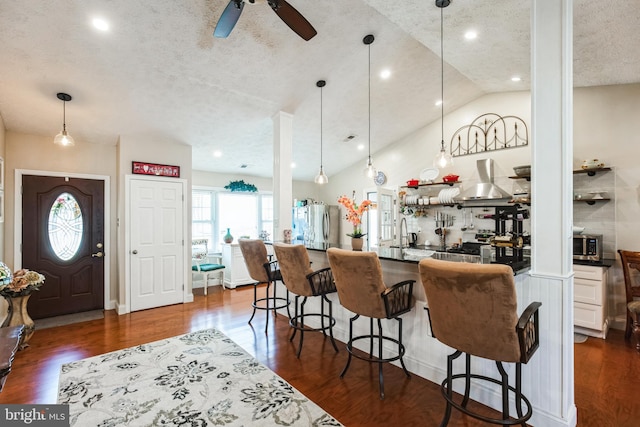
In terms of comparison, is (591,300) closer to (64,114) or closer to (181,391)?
(181,391)

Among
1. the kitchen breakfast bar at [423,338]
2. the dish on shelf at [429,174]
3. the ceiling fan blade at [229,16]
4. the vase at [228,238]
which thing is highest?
the ceiling fan blade at [229,16]

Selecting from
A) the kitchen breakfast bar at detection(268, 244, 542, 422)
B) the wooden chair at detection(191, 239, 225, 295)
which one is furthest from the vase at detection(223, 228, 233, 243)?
the kitchen breakfast bar at detection(268, 244, 542, 422)

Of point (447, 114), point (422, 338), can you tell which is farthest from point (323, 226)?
point (422, 338)

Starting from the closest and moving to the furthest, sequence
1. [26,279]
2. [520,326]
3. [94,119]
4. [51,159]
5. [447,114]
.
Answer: [520,326], [26,279], [94,119], [51,159], [447,114]

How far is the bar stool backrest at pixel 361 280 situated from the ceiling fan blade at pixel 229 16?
1.81 meters

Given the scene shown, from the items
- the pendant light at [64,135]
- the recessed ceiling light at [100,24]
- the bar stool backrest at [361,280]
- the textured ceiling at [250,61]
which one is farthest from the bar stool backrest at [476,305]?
the pendant light at [64,135]

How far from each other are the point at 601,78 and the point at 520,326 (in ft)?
12.3

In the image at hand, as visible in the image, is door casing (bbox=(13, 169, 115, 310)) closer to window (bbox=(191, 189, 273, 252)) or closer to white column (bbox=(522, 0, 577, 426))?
window (bbox=(191, 189, 273, 252))

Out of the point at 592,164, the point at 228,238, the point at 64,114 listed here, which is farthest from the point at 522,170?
the point at 64,114

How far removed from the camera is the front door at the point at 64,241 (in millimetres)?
4051

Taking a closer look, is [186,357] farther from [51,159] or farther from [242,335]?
[51,159]

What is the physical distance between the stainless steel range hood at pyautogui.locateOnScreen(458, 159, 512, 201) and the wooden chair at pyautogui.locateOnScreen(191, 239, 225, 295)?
4.52 metres

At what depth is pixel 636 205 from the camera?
3.63 m

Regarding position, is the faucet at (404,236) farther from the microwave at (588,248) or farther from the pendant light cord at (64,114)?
the pendant light cord at (64,114)
